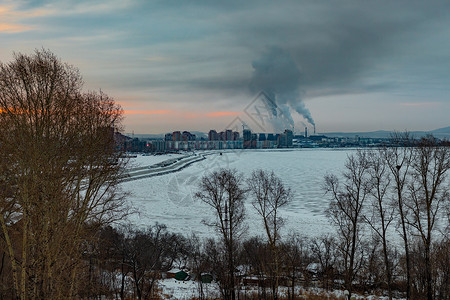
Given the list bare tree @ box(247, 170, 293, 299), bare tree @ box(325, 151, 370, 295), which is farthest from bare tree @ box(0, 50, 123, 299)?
bare tree @ box(325, 151, 370, 295)

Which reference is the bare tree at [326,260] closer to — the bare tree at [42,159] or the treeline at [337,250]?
the treeline at [337,250]

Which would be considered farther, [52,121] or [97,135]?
[97,135]

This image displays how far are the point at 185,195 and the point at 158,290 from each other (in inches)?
1062

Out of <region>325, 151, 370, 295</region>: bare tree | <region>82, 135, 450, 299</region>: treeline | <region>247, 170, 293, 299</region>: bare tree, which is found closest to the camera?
<region>325, 151, 370, 295</region>: bare tree

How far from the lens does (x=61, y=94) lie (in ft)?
33.8

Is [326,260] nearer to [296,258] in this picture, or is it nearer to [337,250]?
[337,250]

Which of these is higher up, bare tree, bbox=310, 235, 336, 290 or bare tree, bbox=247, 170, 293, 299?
bare tree, bbox=247, 170, 293, 299

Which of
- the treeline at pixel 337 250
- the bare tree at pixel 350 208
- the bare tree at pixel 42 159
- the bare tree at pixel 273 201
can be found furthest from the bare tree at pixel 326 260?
the bare tree at pixel 42 159

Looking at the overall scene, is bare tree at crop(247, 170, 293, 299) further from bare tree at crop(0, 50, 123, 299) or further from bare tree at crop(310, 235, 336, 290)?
bare tree at crop(0, 50, 123, 299)

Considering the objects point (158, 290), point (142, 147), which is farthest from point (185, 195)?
point (142, 147)

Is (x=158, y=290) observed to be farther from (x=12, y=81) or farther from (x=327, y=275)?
(x=12, y=81)

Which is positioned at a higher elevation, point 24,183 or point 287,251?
point 24,183

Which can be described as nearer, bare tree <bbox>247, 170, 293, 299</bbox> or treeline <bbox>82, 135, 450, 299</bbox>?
treeline <bbox>82, 135, 450, 299</bbox>

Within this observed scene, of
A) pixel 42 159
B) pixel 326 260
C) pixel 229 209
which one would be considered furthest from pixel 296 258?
pixel 42 159
